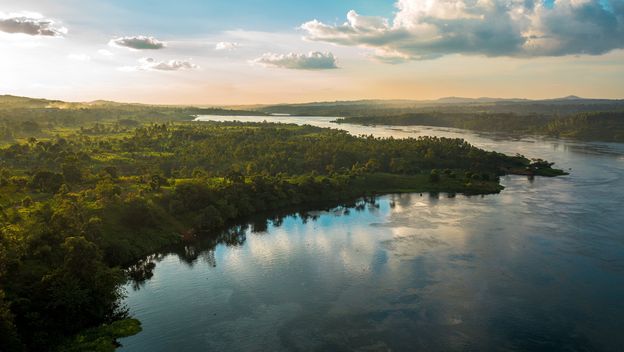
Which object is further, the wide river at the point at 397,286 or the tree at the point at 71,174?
the tree at the point at 71,174

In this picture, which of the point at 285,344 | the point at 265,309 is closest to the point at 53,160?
the point at 265,309

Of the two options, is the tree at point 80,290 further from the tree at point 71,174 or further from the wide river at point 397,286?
the tree at point 71,174

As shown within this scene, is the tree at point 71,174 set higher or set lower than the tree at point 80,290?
higher

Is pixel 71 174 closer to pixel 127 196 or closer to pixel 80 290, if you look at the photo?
pixel 127 196

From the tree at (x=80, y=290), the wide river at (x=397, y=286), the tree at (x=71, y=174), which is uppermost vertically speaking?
the tree at (x=71, y=174)

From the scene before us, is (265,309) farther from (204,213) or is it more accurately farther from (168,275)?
(204,213)

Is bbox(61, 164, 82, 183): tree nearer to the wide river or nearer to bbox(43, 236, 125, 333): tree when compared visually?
the wide river

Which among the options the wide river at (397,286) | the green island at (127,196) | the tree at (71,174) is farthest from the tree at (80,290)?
the tree at (71,174)

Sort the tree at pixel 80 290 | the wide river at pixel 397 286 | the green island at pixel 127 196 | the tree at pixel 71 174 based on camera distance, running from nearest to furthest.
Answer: the tree at pixel 80 290
the wide river at pixel 397 286
the green island at pixel 127 196
the tree at pixel 71 174

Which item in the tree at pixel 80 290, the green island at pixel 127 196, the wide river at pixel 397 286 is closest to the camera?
the tree at pixel 80 290
